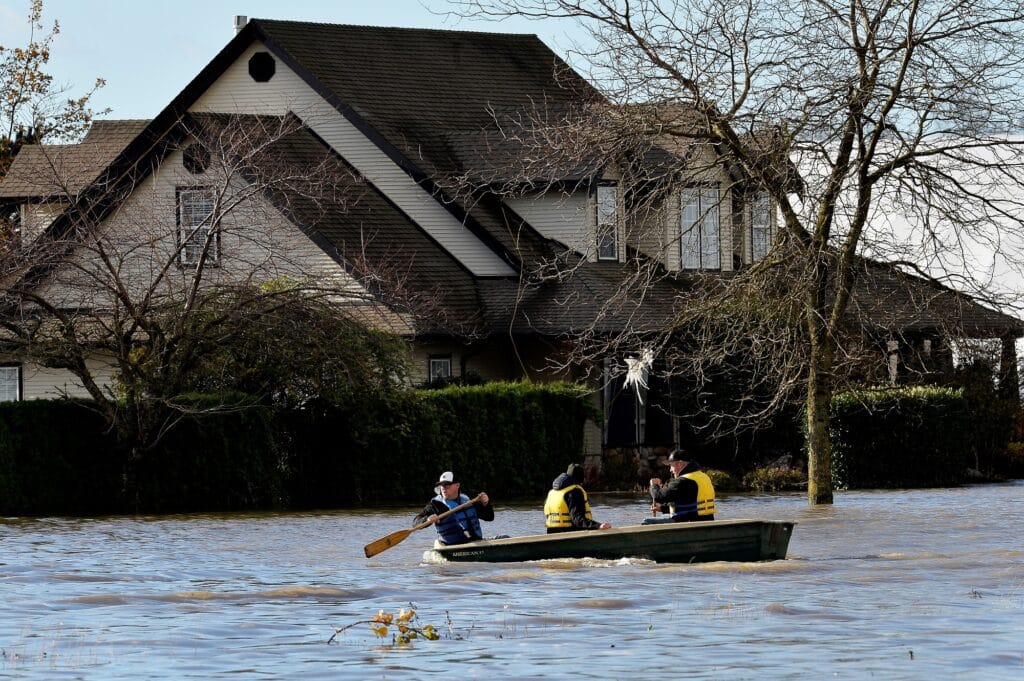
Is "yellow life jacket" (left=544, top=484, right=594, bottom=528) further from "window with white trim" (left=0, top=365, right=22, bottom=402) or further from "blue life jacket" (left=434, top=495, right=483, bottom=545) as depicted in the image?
"window with white trim" (left=0, top=365, right=22, bottom=402)

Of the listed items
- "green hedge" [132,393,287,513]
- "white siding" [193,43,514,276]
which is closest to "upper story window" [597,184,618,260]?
"white siding" [193,43,514,276]

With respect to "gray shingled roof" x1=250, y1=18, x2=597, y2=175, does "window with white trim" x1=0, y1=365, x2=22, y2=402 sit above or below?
below

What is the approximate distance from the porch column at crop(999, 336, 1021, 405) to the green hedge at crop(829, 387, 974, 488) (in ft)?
14.1

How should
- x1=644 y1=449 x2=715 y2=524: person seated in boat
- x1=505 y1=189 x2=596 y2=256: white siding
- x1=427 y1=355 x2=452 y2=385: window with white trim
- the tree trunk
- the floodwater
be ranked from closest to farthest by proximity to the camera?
the floodwater
x1=644 y1=449 x2=715 y2=524: person seated in boat
the tree trunk
x1=427 y1=355 x2=452 y2=385: window with white trim
x1=505 y1=189 x2=596 y2=256: white siding

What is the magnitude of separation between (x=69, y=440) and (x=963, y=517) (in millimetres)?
15603

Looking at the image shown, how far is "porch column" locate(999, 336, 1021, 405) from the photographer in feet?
142

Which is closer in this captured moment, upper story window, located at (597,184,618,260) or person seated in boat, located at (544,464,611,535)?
person seated in boat, located at (544,464,611,535)

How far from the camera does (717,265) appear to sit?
4369cm

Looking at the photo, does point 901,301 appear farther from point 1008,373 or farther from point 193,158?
point 193,158

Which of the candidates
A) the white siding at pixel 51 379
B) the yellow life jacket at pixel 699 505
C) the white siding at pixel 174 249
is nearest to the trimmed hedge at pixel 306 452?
the white siding at pixel 174 249

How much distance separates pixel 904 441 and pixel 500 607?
21.7 metres

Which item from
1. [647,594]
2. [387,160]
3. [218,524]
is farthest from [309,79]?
[647,594]

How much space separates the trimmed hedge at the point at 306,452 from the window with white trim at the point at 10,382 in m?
10.9

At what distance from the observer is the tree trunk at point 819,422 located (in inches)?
1217
